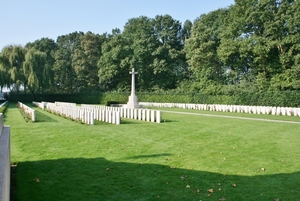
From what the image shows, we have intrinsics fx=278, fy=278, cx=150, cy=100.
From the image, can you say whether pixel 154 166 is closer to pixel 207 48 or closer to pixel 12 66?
pixel 207 48

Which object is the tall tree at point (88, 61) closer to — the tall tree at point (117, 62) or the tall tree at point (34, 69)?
the tall tree at point (117, 62)

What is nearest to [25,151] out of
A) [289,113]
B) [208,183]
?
[208,183]

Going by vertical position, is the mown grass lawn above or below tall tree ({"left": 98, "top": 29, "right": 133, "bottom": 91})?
below

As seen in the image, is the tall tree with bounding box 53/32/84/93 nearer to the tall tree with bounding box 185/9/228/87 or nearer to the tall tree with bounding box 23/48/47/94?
the tall tree with bounding box 23/48/47/94

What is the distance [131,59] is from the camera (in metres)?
47.9

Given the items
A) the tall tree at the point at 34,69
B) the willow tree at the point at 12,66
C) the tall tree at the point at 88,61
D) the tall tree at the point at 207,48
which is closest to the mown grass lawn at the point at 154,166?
the tall tree at the point at 207,48

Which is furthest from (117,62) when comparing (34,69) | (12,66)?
(12,66)

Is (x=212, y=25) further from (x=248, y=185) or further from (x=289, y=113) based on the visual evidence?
(x=248, y=185)

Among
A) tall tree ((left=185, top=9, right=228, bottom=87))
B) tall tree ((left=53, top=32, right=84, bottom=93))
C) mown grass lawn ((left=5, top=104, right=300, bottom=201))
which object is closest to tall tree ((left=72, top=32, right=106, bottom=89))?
tall tree ((left=53, top=32, right=84, bottom=93))

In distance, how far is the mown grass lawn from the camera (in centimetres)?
474

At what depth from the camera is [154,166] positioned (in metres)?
6.21

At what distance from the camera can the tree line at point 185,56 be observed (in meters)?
31.2

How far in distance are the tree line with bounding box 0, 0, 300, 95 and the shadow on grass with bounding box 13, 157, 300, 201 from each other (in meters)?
26.0

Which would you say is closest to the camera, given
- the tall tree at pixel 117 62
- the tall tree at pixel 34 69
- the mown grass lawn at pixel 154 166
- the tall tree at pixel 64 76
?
the mown grass lawn at pixel 154 166
